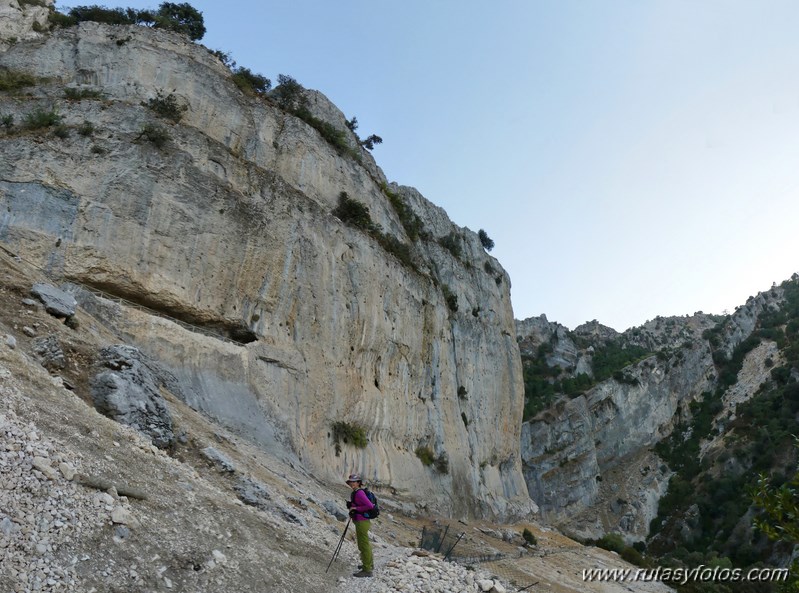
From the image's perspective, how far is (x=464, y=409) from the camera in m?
36.0

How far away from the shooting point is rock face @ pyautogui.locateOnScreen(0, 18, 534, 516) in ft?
59.8

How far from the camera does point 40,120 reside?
2041cm

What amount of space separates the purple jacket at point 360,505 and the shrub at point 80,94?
64.8ft

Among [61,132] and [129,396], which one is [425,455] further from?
[129,396]

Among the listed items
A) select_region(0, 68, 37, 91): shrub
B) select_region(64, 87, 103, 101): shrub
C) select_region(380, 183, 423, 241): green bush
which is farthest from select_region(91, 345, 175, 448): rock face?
select_region(380, 183, 423, 241): green bush

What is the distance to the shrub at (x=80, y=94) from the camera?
2262cm

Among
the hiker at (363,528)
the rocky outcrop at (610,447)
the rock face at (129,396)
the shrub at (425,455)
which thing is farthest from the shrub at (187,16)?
the rocky outcrop at (610,447)

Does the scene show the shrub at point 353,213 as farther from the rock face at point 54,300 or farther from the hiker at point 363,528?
the hiker at point 363,528

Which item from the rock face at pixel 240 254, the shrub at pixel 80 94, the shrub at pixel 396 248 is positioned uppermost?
the shrub at pixel 396 248

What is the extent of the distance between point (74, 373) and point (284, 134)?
19356mm

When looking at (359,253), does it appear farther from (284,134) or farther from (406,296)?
(284,134)

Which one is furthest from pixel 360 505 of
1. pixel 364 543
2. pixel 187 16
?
pixel 187 16

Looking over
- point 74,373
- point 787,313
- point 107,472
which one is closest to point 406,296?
point 74,373

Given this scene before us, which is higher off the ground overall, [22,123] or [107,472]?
[22,123]
